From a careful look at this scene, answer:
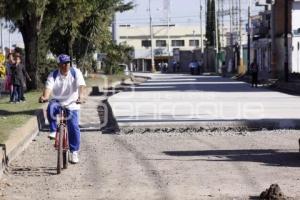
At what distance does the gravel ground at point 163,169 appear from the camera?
30.1ft

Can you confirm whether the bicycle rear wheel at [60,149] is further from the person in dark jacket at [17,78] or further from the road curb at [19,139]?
the person in dark jacket at [17,78]

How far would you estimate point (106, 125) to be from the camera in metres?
18.2

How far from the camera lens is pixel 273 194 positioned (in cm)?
841

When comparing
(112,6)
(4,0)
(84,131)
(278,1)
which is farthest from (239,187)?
(278,1)

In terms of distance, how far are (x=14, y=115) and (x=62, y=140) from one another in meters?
8.00

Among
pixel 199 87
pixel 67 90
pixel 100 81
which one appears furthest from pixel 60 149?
pixel 100 81

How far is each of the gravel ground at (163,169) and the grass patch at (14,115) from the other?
660mm

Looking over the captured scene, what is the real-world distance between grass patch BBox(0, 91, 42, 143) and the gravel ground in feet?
2.17

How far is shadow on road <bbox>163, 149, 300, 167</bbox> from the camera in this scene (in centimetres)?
1152

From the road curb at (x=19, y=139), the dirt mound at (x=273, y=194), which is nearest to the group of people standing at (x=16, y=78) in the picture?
the road curb at (x=19, y=139)

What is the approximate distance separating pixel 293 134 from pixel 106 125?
4.95m

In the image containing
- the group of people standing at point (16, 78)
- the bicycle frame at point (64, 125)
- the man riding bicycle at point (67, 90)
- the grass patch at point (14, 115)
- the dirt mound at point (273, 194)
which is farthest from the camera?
the group of people standing at point (16, 78)

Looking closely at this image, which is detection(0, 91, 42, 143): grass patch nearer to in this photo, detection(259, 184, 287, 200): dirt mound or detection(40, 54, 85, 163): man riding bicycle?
detection(40, 54, 85, 163): man riding bicycle

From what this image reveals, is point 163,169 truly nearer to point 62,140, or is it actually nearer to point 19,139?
point 62,140
